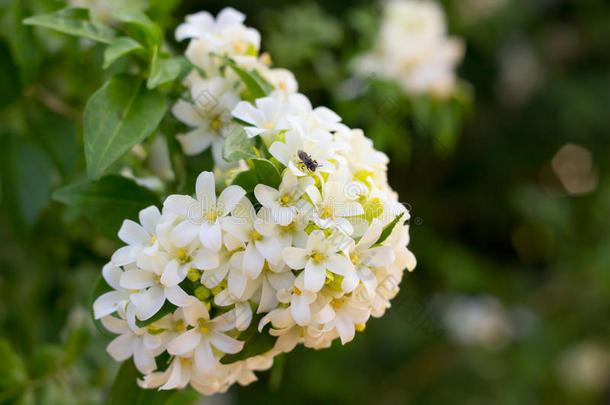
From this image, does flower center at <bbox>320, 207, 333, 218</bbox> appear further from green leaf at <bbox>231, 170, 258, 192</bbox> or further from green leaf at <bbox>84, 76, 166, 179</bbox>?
green leaf at <bbox>84, 76, 166, 179</bbox>

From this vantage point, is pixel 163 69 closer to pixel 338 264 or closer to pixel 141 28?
pixel 141 28

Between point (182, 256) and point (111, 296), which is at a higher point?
point (182, 256)

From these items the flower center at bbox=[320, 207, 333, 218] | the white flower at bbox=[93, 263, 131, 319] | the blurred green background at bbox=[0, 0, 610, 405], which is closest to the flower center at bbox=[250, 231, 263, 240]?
the flower center at bbox=[320, 207, 333, 218]

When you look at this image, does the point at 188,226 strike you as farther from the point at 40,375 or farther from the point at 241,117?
the point at 40,375

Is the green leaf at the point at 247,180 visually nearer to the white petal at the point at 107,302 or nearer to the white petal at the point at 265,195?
the white petal at the point at 265,195

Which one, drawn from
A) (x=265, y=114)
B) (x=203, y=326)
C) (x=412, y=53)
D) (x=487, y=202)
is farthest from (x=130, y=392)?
(x=487, y=202)

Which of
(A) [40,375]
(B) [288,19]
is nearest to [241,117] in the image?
(A) [40,375]

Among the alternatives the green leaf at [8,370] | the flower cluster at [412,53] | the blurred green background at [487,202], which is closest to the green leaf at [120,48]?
the green leaf at [8,370]
